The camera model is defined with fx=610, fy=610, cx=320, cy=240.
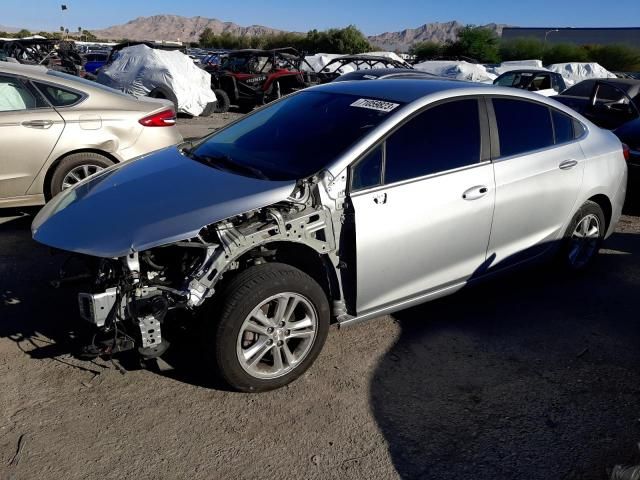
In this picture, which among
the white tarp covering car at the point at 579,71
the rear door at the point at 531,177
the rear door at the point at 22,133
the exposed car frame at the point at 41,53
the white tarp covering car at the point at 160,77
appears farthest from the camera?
the white tarp covering car at the point at 579,71

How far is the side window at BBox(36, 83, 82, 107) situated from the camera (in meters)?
5.92

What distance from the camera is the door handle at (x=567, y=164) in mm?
4477

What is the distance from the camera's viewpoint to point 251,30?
169500 mm

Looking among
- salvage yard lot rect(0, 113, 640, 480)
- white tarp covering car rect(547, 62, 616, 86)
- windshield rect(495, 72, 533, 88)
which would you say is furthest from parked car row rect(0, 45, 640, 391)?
white tarp covering car rect(547, 62, 616, 86)

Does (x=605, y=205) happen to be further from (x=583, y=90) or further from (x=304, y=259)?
(x=583, y=90)

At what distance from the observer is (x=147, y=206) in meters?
3.31

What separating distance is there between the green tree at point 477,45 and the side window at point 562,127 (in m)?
42.0

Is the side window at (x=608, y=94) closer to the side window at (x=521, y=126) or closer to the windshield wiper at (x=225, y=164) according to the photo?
the side window at (x=521, y=126)

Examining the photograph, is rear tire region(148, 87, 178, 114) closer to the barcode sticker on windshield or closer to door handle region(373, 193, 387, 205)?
the barcode sticker on windshield

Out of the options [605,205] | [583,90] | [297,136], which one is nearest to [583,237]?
[605,205]

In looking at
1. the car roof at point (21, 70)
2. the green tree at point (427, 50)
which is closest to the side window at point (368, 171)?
the car roof at point (21, 70)

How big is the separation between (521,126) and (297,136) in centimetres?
163

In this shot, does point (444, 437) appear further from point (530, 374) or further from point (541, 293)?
point (541, 293)

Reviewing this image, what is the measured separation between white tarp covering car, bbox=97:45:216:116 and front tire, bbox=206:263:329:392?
39.5ft
